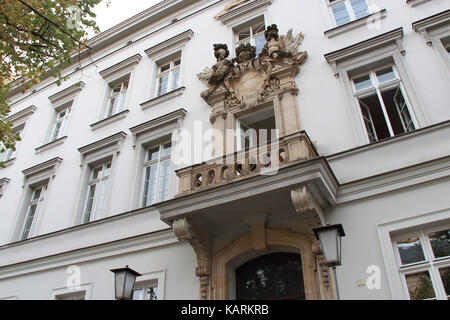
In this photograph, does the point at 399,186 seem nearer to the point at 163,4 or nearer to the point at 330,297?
the point at 330,297

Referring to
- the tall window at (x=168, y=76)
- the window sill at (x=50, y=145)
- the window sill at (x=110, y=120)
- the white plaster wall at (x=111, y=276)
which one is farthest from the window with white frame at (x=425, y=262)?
the window sill at (x=50, y=145)

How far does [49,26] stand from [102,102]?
15.4ft

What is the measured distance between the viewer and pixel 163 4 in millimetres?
14648

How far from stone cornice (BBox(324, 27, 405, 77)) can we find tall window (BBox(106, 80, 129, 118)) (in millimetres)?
7143

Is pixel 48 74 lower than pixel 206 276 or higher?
higher

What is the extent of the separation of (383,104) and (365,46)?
1574 mm

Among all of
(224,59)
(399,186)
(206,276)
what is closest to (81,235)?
(206,276)

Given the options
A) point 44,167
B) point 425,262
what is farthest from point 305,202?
point 44,167

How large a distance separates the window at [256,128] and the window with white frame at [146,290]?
145 inches

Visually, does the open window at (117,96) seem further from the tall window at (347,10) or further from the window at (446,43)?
the window at (446,43)

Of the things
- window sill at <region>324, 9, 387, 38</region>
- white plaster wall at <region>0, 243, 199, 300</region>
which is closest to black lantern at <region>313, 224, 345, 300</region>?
white plaster wall at <region>0, 243, 199, 300</region>

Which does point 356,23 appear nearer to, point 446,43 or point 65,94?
point 446,43

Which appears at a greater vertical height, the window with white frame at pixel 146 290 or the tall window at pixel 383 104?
the tall window at pixel 383 104

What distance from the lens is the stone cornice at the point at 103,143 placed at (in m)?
11.5
